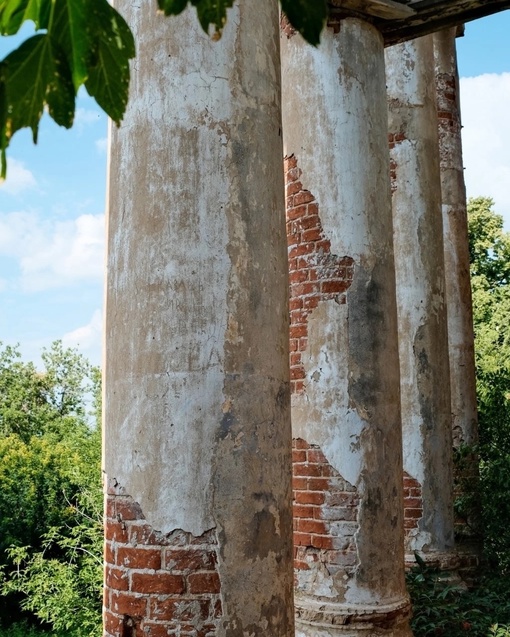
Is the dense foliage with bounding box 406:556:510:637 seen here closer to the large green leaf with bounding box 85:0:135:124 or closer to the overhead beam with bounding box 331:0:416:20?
the overhead beam with bounding box 331:0:416:20

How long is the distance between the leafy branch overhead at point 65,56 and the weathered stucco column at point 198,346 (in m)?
1.85

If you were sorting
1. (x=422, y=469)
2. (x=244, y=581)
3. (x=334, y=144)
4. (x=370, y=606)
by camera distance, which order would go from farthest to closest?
1. (x=422, y=469)
2. (x=334, y=144)
3. (x=370, y=606)
4. (x=244, y=581)

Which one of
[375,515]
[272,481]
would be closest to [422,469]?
[375,515]

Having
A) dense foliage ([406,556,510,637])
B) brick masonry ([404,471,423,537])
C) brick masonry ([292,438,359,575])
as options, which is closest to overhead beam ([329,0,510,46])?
brick masonry ([292,438,359,575])

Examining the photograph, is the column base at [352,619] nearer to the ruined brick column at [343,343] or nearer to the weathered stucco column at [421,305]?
the ruined brick column at [343,343]

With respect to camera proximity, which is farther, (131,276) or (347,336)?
(347,336)

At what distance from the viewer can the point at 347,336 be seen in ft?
17.5

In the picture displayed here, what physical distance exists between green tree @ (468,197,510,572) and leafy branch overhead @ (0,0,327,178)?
8.47 metres

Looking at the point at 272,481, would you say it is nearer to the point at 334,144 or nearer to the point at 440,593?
the point at 334,144

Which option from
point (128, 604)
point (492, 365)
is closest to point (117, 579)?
point (128, 604)

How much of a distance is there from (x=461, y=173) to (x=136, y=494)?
→ 8807 mm

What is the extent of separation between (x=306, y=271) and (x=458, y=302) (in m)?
5.13

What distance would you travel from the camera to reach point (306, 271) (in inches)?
220

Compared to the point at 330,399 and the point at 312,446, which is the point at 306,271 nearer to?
the point at 330,399
